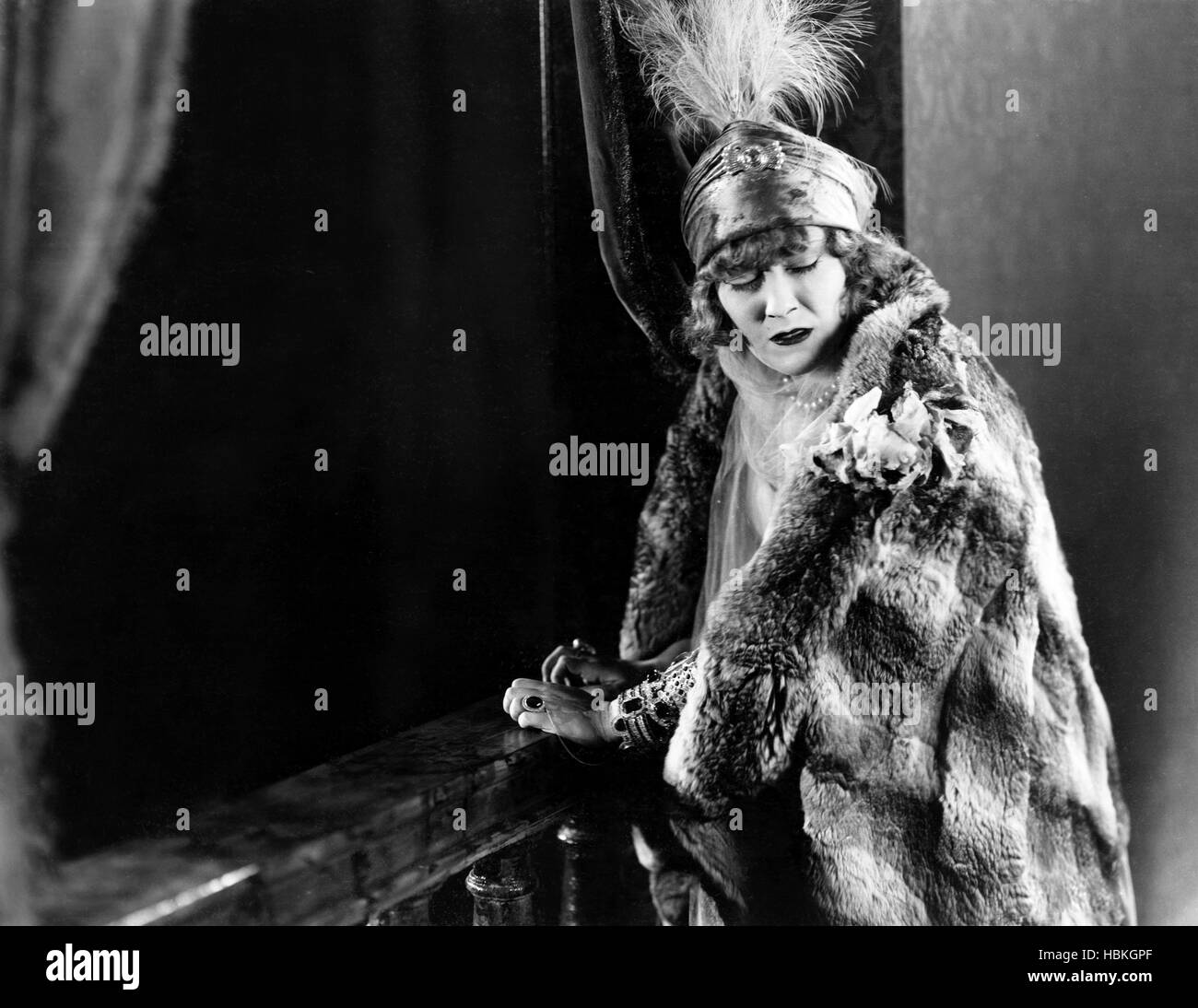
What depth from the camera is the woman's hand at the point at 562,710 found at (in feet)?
6.53

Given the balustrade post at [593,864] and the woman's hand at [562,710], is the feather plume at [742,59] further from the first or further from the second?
the balustrade post at [593,864]

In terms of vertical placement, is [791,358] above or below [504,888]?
above

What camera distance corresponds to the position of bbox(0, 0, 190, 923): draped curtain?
2072mm

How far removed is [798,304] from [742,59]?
1.51ft

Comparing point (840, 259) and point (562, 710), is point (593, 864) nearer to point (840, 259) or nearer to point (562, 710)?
point (562, 710)

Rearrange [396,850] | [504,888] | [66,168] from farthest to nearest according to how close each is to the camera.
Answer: [66,168] → [504,888] → [396,850]

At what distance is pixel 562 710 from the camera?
200 centimetres

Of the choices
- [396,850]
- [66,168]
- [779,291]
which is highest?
[66,168]

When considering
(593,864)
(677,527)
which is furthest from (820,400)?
(593,864)

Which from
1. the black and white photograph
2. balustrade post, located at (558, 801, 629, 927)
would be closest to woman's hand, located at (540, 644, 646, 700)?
the black and white photograph

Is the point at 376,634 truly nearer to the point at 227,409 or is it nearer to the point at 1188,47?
the point at 227,409

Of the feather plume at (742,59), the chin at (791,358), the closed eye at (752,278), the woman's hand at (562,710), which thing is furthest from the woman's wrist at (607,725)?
the feather plume at (742,59)

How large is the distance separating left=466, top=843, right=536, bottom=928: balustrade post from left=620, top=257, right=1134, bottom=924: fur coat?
213 millimetres

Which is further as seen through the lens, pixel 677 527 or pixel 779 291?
pixel 677 527
